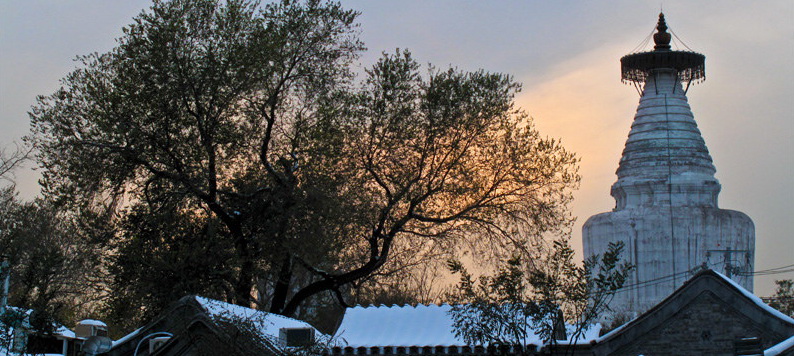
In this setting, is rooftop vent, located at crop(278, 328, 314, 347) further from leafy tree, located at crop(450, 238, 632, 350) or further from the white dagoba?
the white dagoba

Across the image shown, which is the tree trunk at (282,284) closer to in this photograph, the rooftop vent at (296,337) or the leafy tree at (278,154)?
the leafy tree at (278,154)

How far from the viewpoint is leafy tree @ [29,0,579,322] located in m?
32.4

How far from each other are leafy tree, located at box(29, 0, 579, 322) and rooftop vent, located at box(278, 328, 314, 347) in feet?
29.1

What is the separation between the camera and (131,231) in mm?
33094

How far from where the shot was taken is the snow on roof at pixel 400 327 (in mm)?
29500

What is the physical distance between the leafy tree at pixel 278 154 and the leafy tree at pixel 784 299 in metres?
20.3

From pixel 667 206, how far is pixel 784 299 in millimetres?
18213

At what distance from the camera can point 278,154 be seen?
34.8 m

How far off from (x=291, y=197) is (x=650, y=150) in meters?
42.7

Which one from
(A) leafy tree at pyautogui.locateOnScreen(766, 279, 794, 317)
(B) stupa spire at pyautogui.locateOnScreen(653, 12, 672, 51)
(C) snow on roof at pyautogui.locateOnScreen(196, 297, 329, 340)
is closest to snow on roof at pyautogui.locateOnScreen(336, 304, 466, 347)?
(C) snow on roof at pyautogui.locateOnScreen(196, 297, 329, 340)

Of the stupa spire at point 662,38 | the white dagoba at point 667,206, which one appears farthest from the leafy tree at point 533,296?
the stupa spire at point 662,38

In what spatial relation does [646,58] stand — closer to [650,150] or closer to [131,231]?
[650,150]

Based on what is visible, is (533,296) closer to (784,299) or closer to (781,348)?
(781,348)

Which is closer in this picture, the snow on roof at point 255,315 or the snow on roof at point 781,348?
the snow on roof at point 781,348
